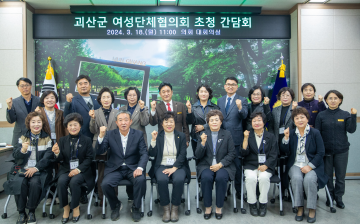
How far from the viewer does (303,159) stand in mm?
3156

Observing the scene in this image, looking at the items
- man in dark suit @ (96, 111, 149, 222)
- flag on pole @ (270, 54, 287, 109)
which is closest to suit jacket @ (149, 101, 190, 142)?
man in dark suit @ (96, 111, 149, 222)

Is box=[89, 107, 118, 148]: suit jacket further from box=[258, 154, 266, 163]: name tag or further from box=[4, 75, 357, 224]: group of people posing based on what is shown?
box=[258, 154, 266, 163]: name tag

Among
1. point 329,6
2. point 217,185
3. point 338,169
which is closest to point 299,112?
point 338,169

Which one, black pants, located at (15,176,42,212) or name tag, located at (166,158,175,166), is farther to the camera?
name tag, located at (166,158,175,166)

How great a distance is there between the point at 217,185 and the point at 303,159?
120cm

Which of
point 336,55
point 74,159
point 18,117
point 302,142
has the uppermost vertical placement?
point 336,55

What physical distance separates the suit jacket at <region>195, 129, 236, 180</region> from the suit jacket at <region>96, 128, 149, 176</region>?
0.74 meters

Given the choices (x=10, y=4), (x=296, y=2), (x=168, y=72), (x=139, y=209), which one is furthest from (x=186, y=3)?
(x=139, y=209)

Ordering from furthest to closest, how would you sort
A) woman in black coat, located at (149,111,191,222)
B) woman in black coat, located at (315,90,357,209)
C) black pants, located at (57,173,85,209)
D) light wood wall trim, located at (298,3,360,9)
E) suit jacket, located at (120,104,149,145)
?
1. light wood wall trim, located at (298,3,360,9)
2. suit jacket, located at (120,104,149,145)
3. woman in black coat, located at (315,90,357,209)
4. woman in black coat, located at (149,111,191,222)
5. black pants, located at (57,173,85,209)

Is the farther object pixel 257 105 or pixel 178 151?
pixel 257 105

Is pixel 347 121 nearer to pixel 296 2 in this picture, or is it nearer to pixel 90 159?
pixel 296 2

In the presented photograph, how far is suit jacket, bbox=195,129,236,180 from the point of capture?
3205mm

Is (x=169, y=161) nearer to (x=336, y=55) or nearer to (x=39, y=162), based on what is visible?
(x=39, y=162)

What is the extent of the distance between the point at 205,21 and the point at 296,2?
73.1 inches
